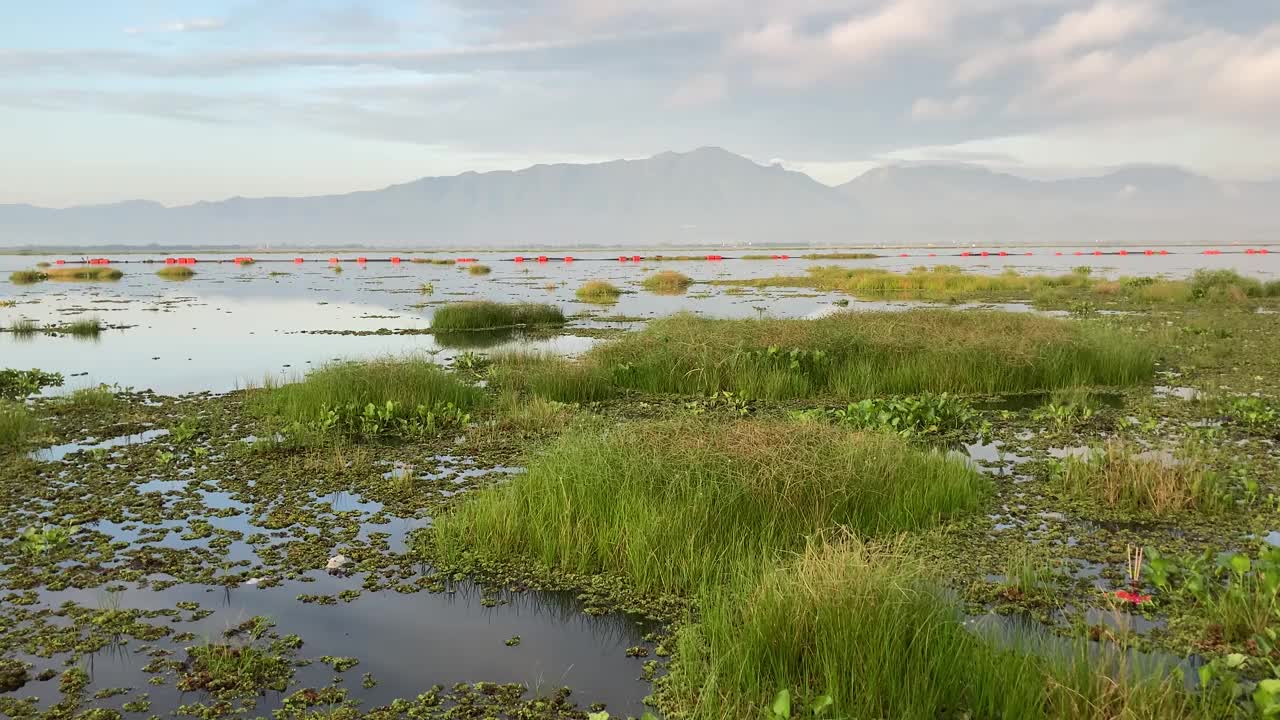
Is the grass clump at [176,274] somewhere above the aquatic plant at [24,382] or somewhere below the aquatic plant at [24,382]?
above

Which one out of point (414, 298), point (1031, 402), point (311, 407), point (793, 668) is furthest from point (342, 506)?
point (414, 298)

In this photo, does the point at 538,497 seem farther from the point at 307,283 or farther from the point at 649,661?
the point at 307,283

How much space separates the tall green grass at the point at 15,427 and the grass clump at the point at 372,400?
3.50 meters

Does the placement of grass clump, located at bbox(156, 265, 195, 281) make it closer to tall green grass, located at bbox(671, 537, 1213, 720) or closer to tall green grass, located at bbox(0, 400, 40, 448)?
tall green grass, located at bbox(0, 400, 40, 448)

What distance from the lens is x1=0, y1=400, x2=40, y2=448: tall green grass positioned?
13.7 meters

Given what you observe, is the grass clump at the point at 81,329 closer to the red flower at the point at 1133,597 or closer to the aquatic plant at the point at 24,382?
the aquatic plant at the point at 24,382

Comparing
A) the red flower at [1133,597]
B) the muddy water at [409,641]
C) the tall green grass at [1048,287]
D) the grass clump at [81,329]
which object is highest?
the tall green grass at [1048,287]

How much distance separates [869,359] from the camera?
19281mm

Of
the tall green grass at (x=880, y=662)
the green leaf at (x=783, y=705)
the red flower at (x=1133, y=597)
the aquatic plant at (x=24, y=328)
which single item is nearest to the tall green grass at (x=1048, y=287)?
the red flower at (x=1133, y=597)

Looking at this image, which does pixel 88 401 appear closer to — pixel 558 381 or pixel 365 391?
pixel 365 391

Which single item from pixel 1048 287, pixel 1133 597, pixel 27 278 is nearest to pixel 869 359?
pixel 1133 597

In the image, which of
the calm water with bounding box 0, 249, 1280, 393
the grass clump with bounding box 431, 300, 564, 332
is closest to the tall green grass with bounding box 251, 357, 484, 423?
the calm water with bounding box 0, 249, 1280, 393

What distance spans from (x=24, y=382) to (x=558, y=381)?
12.4m

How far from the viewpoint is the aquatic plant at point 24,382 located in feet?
62.2
